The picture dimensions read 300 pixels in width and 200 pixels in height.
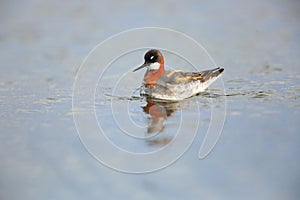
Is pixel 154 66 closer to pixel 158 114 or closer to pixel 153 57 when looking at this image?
pixel 153 57

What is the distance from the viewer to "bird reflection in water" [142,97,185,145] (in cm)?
545

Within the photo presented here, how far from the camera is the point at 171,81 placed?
6840 mm

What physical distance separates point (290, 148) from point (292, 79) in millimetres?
2190

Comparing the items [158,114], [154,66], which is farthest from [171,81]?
[158,114]

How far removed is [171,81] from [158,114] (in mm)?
795

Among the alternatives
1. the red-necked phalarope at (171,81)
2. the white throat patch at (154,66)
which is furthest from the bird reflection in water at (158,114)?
the white throat patch at (154,66)

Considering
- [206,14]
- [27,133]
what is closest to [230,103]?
[27,133]

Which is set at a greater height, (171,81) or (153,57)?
(153,57)

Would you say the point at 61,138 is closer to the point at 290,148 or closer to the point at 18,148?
the point at 18,148

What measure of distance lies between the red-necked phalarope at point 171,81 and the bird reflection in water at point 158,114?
133mm

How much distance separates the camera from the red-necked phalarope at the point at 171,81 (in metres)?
6.75

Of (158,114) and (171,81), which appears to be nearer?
(158,114)

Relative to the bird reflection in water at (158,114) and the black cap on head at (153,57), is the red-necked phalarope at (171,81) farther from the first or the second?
the bird reflection in water at (158,114)

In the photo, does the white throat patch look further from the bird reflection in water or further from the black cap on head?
the bird reflection in water
